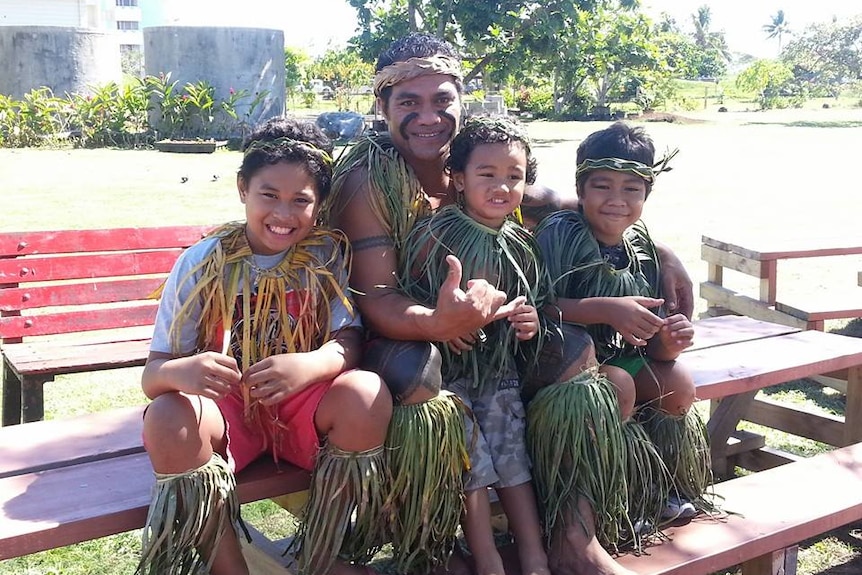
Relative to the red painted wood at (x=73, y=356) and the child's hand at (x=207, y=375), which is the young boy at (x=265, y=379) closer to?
the child's hand at (x=207, y=375)

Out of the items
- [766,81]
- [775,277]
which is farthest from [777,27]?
[775,277]

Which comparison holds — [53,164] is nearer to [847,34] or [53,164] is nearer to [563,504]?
[563,504]

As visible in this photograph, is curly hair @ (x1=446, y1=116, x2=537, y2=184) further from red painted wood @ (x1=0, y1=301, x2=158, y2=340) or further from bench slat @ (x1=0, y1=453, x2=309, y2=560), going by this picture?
red painted wood @ (x1=0, y1=301, x2=158, y2=340)

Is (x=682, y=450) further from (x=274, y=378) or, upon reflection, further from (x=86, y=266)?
(x=86, y=266)

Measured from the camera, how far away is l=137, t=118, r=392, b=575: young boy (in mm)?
2129

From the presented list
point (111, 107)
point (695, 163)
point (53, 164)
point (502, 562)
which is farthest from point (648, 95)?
point (502, 562)

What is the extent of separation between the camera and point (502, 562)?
2.42 meters

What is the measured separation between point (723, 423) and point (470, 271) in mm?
2032

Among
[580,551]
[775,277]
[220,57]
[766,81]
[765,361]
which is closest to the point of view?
[580,551]

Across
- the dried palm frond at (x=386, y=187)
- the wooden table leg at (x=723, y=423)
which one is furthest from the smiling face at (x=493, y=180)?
the wooden table leg at (x=723, y=423)

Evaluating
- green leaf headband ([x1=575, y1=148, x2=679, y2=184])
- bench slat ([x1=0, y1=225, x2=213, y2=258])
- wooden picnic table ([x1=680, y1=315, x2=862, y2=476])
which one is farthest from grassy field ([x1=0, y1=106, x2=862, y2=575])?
green leaf headband ([x1=575, y1=148, x2=679, y2=184])

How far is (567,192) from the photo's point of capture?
4738 millimetres

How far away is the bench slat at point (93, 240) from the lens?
423 cm

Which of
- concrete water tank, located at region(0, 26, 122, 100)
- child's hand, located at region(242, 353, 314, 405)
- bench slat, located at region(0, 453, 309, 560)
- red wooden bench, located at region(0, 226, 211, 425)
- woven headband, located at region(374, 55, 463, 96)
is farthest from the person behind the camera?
concrete water tank, located at region(0, 26, 122, 100)
